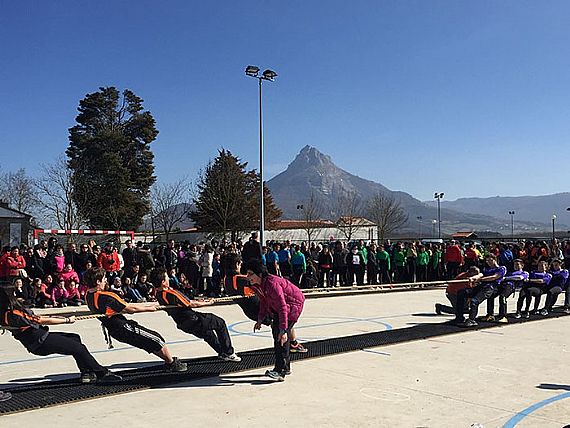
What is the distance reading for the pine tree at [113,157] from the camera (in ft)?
164

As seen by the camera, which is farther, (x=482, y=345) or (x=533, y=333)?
(x=533, y=333)

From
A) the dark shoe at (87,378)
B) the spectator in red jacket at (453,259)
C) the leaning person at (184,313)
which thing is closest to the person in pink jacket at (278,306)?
the leaning person at (184,313)

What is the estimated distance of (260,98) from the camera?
2644cm

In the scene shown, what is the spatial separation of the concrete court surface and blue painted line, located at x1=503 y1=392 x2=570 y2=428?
0.5 inches

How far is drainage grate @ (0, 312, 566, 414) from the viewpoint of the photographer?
24.5 ft

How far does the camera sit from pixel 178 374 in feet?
28.6

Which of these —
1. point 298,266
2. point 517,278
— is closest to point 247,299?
point 517,278

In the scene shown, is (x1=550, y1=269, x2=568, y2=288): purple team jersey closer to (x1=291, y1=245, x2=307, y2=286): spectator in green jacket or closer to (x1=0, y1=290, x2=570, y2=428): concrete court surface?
(x1=0, y1=290, x2=570, y2=428): concrete court surface

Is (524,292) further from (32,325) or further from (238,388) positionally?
(32,325)

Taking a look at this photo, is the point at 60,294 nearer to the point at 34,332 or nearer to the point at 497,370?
the point at 34,332

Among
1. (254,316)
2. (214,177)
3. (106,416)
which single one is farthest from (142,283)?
(214,177)

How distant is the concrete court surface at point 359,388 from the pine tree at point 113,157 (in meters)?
38.6

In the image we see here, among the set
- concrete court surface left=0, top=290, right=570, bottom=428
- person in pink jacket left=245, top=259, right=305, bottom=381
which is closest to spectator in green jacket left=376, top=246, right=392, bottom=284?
concrete court surface left=0, top=290, right=570, bottom=428

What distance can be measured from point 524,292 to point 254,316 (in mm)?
7252
